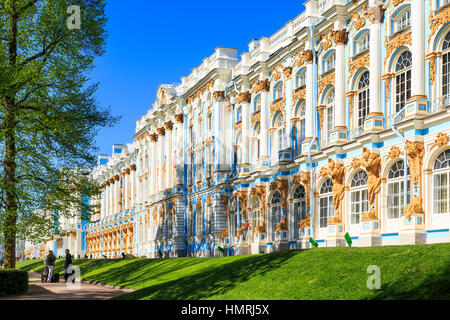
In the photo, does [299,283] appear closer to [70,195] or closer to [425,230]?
[425,230]

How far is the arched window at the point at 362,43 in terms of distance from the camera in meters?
25.2

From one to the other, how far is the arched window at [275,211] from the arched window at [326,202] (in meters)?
4.36

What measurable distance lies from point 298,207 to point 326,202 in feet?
9.29

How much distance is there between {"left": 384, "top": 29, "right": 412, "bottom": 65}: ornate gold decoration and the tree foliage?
1109 centimetres

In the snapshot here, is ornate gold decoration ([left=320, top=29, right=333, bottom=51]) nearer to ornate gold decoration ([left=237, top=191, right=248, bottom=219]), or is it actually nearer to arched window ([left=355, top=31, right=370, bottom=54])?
arched window ([left=355, top=31, right=370, bottom=54])

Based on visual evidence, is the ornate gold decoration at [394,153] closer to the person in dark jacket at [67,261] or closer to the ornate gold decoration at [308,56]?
the ornate gold decoration at [308,56]

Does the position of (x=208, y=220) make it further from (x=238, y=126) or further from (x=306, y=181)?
(x=306, y=181)

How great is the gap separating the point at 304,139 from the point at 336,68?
4.52 m

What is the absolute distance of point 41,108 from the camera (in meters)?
20.3

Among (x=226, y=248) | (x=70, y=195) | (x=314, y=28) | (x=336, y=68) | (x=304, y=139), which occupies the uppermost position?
(x=314, y=28)

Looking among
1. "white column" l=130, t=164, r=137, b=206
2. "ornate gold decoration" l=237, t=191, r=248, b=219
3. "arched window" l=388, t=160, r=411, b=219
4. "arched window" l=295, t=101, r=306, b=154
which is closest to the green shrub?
"arched window" l=388, t=160, r=411, b=219

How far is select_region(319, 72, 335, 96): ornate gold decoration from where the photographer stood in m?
27.4

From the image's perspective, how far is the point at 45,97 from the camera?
2045cm

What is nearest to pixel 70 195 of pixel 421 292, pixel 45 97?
pixel 45 97
